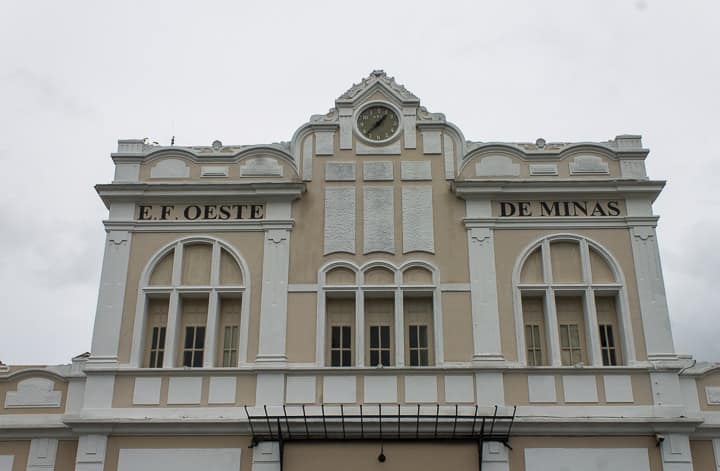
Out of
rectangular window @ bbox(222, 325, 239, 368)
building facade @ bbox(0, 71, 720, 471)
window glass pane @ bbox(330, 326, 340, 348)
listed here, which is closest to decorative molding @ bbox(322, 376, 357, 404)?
building facade @ bbox(0, 71, 720, 471)

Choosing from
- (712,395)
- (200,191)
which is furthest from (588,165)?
(200,191)

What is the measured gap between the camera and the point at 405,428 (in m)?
18.4

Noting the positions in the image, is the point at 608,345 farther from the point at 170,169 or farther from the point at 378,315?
the point at 170,169

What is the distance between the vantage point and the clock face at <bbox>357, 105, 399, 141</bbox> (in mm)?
21672

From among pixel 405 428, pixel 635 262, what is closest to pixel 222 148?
pixel 405 428

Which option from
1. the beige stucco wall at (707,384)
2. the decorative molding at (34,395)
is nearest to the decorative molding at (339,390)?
the decorative molding at (34,395)

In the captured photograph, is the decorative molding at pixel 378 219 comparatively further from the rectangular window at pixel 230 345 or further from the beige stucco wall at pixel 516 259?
the rectangular window at pixel 230 345

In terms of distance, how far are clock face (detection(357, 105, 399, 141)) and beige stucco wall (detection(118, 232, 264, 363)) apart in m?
3.99

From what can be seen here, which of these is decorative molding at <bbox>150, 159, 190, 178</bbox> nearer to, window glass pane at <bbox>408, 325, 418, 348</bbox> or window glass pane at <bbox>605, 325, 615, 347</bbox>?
window glass pane at <bbox>408, 325, 418, 348</bbox>

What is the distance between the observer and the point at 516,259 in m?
20.2

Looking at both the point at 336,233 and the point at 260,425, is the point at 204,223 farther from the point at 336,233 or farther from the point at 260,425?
the point at 260,425

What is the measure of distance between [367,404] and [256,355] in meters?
2.91

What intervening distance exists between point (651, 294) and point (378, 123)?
8.20m

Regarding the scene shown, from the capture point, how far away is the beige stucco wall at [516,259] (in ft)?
63.8
